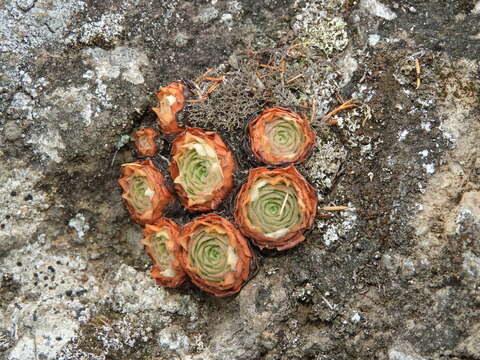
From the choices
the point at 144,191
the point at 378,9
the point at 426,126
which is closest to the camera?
the point at 426,126

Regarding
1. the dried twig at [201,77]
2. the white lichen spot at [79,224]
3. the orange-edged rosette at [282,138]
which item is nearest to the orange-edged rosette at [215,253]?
the orange-edged rosette at [282,138]

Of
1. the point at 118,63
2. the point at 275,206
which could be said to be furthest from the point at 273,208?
the point at 118,63

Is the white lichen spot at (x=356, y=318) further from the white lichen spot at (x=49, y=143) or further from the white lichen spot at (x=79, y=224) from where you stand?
the white lichen spot at (x=49, y=143)

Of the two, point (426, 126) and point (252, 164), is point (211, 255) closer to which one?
point (252, 164)

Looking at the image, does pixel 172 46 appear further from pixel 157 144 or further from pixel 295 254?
pixel 295 254

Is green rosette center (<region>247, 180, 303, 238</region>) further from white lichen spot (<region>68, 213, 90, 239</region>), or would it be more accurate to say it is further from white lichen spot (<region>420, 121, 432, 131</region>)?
white lichen spot (<region>68, 213, 90, 239</region>)
